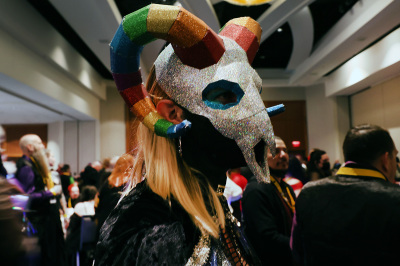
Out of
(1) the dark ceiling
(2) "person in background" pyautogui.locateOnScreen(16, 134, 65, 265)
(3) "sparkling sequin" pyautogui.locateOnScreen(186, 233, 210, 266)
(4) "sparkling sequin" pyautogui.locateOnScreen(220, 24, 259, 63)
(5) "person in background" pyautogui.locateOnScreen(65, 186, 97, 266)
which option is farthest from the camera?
(1) the dark ceiling

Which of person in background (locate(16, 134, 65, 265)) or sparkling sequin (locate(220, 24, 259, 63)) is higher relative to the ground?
sparkling sequin (locate(220, 24, 259, 63))

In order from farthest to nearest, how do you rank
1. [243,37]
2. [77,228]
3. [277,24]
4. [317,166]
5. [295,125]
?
[295,125], [277,24], [317,166], [77,228], [243,37]

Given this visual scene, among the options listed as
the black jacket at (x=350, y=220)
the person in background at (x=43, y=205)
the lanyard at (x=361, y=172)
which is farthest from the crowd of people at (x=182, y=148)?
the person in background at (x=43, y=205)

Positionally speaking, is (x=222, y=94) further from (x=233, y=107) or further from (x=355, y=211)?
(x=355, y=211)

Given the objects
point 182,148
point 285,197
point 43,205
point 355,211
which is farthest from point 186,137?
point 43,205

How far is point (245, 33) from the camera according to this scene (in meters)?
1.00

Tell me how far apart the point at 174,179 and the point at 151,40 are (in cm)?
34

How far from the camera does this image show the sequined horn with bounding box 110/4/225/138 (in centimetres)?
81

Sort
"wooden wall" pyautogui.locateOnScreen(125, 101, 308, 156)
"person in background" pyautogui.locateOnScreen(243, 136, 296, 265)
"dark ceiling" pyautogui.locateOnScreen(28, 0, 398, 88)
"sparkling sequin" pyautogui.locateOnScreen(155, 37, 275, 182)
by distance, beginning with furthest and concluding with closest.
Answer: "wooden wall" pyautogui.locateOnScreen(125, 101, 308, 156), "dark ceiling" pyautogui.locateOnScreen(28, 0, 398, 88), "person in background" pyautogui.locateOnScreen(243, 136, 296, 265), "sparkling sequin" pyautogui.locateOnScreen(155, 37, 275, 182)

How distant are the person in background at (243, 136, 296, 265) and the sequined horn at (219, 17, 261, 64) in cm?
122

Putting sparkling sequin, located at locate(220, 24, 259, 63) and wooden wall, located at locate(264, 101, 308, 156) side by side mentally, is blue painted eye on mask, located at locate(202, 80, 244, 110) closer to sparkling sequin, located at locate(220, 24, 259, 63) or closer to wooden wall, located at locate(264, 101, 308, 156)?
sparkling sequin, located at locate(220, 24, 259, 63)

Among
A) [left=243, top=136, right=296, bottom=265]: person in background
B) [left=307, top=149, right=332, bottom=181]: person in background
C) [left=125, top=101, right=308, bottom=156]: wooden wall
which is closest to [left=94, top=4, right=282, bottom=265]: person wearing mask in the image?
[left=243, top=136, right=296, bottom=265]: person in background

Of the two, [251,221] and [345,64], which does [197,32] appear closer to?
[251,221]

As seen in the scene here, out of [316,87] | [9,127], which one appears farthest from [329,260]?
[9,127]
